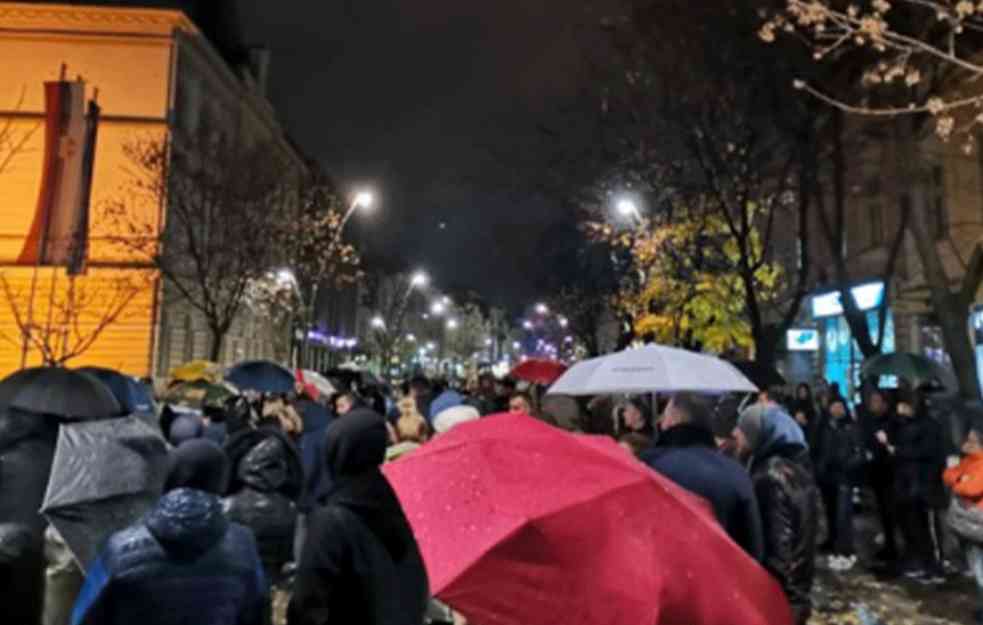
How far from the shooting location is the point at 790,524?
4883 millimetres

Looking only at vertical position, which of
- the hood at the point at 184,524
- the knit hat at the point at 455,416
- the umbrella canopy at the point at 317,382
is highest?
the umbrella canopy at the point at 317,382

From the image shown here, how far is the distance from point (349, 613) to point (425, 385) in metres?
9.12

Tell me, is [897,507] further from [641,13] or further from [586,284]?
[586,284]

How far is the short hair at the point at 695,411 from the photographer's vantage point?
4680mm

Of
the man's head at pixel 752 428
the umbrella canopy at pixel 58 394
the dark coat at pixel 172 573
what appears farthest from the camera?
the man's head at pixel 752 428

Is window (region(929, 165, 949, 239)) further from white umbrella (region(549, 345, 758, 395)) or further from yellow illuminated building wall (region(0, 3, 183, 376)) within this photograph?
yellow illuminated building wall (region(0, 3, 183, 376))

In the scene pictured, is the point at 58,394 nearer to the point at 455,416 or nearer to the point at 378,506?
the point at 378,506

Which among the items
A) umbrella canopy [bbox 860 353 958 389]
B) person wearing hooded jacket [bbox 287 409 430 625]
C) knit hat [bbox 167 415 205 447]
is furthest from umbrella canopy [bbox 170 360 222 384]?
umbrella canopy [bbox 860 353 958 389]

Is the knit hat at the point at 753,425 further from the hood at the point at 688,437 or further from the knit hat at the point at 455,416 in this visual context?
the knit hat at the point at 455,416

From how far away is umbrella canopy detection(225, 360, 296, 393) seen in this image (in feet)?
39.9

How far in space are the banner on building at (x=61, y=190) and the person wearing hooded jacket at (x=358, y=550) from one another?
96.7 feet

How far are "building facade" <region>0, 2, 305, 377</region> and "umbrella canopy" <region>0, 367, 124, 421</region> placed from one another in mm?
26471

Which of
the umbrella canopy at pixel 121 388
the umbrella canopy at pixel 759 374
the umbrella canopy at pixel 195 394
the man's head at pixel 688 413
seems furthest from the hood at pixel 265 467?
the umbrella canopy at pixel 759 374

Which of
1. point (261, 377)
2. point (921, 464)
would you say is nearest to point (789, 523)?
point (921, 464)
